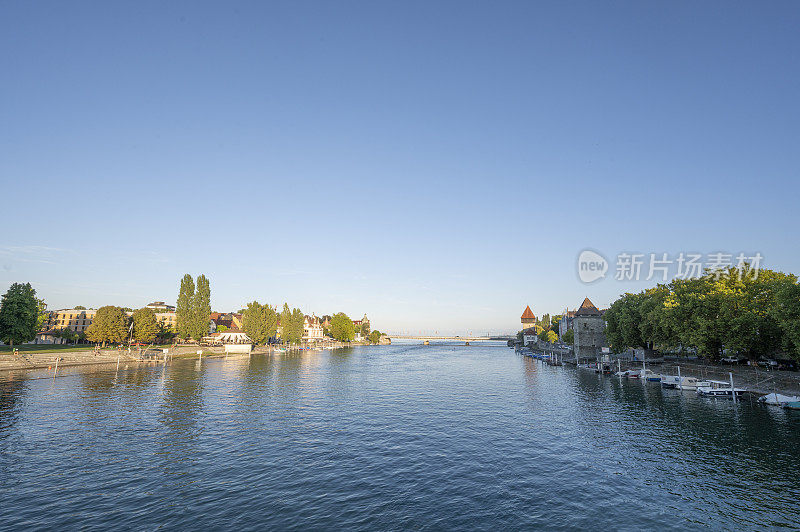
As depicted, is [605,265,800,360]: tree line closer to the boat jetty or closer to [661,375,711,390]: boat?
the boat jetty

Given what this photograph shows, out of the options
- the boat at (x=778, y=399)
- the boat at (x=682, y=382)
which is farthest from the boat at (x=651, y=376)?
the boat at (x=778, y=399)

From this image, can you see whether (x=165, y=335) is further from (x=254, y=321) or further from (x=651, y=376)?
Answer: (x=651, y=376)

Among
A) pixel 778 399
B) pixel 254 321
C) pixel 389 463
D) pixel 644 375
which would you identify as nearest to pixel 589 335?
pixel 644 375

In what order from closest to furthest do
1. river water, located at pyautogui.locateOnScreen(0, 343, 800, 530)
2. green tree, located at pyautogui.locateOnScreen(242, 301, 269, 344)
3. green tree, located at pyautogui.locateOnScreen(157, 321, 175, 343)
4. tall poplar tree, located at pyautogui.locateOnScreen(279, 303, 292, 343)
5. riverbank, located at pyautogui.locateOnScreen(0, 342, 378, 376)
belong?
1. river water, located at pyautogui.locateOnScreen(0, 343, 800, 530)
2. riverbank, located at pyautogui.locateOnScreen(0, 342, 378, 376)
3. green tree, located at pyautogui.locateOnScreen(157, 321, 175, 343)
4. green tree, located at pyautogui.locateOnScreen(242, 301, 269, 344)
5. tall poplar tree, located at pyautogui.locateOnScreen(279, 303, 292, 343)

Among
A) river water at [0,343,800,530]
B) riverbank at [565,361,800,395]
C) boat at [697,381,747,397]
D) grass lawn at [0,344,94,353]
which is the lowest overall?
river water at [0,343,800,530]

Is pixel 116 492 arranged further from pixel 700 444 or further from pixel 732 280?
pixel 732 280

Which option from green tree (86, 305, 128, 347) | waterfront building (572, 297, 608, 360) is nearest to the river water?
green tree (86, 305, 128, 347)

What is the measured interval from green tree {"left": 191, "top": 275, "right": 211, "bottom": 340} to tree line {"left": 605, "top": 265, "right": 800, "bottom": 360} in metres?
137

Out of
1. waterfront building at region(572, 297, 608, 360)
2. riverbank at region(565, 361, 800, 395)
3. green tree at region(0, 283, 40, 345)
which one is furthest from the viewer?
waterfront building at region(572, 297, 608, 360)

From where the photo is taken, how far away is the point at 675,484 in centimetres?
2603

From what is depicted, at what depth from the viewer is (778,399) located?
48.2 m

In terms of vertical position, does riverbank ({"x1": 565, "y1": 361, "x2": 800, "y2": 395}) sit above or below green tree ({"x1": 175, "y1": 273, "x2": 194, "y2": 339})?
below

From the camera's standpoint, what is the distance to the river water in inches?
843

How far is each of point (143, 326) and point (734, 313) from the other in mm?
151734
